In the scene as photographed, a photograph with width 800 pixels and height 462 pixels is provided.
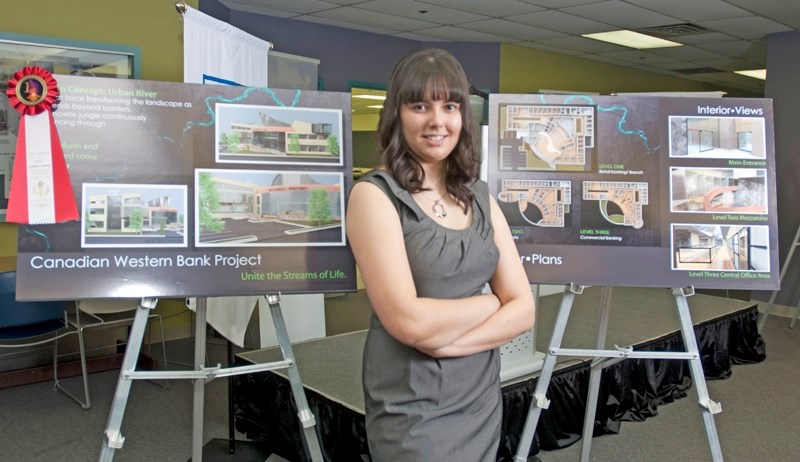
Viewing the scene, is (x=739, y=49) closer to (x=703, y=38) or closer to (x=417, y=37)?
(x=703, y=38)

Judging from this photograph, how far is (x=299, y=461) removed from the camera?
3018 mm

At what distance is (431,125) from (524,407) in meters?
2.05

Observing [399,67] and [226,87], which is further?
[226,87]

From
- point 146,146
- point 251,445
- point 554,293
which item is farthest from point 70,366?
point 554,293

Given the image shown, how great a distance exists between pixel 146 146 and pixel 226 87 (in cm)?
31

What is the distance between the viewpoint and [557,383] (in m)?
3.26

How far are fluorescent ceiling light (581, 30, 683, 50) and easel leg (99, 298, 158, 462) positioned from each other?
6.48 metres

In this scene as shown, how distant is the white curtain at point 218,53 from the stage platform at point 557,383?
1550 millimetres

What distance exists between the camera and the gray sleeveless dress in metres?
1.36

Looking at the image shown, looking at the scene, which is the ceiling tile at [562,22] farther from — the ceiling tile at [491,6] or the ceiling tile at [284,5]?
the ceiling tile at [284,5]

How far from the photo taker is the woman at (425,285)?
1.31 meters

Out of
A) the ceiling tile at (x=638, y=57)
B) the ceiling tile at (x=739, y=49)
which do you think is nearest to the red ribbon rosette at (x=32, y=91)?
the ceiling tile at (x=739, y=49)

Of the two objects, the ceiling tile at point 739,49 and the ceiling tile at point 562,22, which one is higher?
the ceiling tile at point 739,49

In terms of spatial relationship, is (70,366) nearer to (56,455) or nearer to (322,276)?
(56,455)
